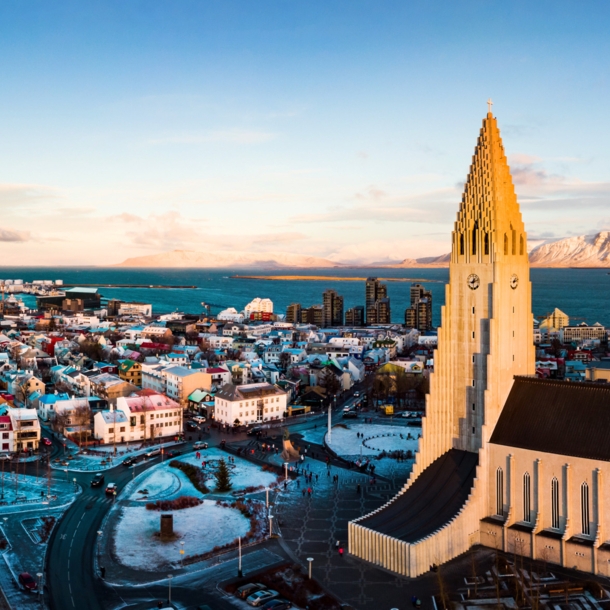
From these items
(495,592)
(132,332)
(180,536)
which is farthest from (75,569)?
(132,332)

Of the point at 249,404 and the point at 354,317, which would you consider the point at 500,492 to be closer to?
the point at 249,404

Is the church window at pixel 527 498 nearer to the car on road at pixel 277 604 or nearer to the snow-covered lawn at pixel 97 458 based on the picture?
the car on road at pixel 277 604

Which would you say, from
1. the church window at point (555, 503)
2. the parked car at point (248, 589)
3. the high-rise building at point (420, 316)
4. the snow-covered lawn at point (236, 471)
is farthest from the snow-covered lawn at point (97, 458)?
the high-rise building at point (420, 316)

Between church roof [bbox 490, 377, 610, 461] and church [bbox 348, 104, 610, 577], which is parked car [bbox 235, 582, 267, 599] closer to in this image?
church [bbox 348, 104, 610, 577]

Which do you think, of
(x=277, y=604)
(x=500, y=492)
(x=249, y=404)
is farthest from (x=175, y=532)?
(x=249, y=404)

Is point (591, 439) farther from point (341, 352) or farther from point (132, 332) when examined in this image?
point (132, 332)

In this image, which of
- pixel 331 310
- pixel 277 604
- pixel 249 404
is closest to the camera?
pixel 277 604
